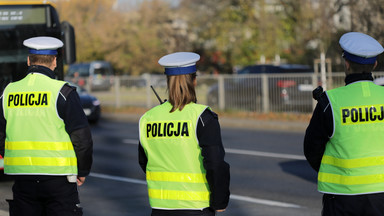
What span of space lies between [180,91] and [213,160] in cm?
44

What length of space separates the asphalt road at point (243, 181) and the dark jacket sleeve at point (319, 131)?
366 centimetres

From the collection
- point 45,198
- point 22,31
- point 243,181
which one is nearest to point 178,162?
point 45,198

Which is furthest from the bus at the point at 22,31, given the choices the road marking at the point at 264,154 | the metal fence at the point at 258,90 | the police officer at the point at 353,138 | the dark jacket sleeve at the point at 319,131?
the metal fence at the point at 258,90

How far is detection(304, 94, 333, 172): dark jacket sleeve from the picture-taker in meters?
4.14

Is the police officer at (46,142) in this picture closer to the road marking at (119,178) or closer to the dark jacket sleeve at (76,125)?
the dark jacket sleeve at (76,125)

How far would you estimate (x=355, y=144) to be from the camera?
4.09 m

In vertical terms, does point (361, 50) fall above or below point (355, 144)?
above

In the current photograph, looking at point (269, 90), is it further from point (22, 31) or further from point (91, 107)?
point (22, 31)

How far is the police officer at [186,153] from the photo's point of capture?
401 cm

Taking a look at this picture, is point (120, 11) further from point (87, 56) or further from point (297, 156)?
point (297, 156)

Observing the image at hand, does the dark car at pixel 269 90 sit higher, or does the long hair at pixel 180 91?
the long hair at pixel 180 91

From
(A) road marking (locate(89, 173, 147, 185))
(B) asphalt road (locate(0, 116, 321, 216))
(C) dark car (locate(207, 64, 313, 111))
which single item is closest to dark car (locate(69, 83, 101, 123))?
(B) asphalt road (locate(0, 116, 321, 216))

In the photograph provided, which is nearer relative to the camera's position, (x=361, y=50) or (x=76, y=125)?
(x=361, y=50)

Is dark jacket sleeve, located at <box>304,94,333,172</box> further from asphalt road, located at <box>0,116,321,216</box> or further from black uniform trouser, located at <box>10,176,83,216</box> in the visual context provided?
asphalt road, located at <box>0,116,321,216</box>
